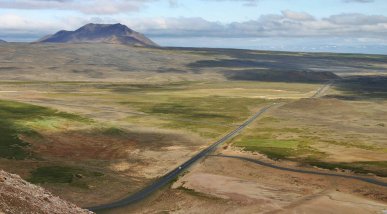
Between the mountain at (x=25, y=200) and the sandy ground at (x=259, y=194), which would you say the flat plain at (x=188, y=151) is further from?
the mountain at (x=25, y=200)

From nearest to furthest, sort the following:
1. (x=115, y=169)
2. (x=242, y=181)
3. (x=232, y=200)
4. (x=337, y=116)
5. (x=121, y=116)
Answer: (x=232, y=200), (x=242, y=181), (x=115, y=169), (x=121, y=116), (x=337, y=116)

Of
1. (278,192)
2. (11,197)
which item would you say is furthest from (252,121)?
(11,197)

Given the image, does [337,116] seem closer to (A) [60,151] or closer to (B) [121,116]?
(B) [121,116]

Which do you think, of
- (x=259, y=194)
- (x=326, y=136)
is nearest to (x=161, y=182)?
(x=259, y=194)

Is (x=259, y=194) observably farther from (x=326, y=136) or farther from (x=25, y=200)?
(x=326, y=136)

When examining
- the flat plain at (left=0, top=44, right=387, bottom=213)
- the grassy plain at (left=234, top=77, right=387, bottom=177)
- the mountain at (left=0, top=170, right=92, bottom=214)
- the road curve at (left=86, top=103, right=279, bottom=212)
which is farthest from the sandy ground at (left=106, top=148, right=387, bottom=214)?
the mountain at (left=0, top=170, right=92, bottom=214)

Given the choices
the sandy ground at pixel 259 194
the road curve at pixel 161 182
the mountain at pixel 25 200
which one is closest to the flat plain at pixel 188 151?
the sandy ground at pixel 259 194

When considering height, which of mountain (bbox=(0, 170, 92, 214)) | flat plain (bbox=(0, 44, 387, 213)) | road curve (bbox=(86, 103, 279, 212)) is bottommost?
road curve (bbox=(86, 103, 279, 212))

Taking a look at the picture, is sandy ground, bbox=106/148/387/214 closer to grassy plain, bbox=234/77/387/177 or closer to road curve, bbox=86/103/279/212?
road curve, bbox=86/103/279/212
